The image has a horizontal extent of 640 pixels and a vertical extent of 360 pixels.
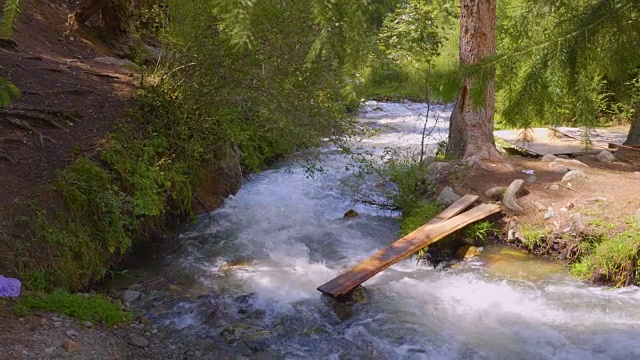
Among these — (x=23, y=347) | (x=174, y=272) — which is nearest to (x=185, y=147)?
(x=174, y=272)

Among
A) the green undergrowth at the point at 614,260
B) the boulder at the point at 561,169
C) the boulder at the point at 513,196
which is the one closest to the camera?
the green undergrowth at the point at 614,260

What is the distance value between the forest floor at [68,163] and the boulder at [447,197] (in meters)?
0.24

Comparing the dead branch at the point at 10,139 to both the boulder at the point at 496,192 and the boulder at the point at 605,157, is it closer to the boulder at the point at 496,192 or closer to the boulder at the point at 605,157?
the boulder at the point at 496,192

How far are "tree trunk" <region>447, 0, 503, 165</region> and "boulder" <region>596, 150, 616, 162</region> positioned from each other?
197 cm

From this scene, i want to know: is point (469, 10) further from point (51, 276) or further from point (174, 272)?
point (51, 276)

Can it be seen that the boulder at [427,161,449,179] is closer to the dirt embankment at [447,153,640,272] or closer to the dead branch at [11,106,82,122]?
the dirt embankment at [447,153,640,272]

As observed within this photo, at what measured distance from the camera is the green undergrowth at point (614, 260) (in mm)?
5746

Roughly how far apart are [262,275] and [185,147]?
7.54 ft

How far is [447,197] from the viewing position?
7.68m

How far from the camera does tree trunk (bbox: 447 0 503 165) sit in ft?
27.0

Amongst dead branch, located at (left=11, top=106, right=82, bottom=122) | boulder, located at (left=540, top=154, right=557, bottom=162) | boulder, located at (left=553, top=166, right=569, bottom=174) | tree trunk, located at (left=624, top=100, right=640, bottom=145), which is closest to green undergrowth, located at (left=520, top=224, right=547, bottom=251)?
boulder, located at (left=553, top=166, right=569, bottom=174)

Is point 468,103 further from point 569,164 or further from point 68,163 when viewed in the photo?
point 68,163

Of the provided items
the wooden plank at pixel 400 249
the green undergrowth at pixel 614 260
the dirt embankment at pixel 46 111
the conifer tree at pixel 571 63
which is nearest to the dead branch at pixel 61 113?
the dirt embankment at pixel 46 111

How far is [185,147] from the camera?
7680 mm
